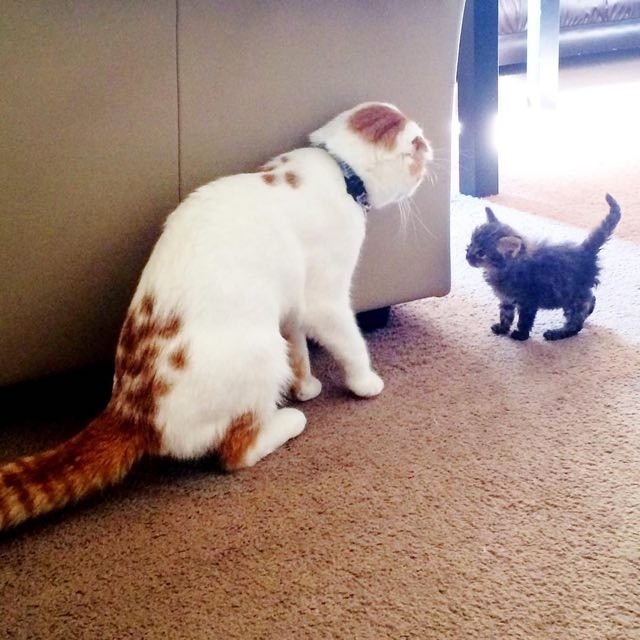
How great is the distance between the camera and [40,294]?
1.31 metres

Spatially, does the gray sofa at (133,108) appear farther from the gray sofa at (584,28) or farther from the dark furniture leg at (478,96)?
the gray sofa at (584,28)

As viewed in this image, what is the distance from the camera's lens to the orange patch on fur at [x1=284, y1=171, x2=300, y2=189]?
1.32m

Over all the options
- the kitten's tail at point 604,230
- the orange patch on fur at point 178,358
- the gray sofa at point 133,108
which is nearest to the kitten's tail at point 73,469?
the orange patch on fur at point 178,358

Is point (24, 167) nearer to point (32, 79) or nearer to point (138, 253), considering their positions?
point (32, 79)

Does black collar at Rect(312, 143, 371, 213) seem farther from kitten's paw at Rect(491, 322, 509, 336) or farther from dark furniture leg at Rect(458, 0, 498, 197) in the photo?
dark furniture leg at Rect(458, 0, 498, 197)

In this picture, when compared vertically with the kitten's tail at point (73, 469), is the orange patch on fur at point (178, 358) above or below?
above

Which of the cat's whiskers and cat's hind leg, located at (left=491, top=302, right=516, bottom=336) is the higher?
the cat's whiskers

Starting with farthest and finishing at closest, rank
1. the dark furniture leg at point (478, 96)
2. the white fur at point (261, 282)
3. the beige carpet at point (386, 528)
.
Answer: the dark furniture leg at point (478, 96)
the white fur at point (261, 282)
the beige carpet at point (386, 528)

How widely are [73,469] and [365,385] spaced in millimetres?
585

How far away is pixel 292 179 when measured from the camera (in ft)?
4.36

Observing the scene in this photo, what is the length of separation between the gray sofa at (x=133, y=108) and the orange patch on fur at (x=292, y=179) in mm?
93

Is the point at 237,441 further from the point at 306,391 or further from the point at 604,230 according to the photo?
the point at 604,230

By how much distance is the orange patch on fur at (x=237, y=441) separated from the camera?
4.02 ft

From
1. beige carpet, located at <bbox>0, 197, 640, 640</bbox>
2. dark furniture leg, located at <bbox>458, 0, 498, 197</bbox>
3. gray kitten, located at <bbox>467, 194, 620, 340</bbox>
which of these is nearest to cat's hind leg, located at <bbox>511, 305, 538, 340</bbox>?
gray kitten, located at <bbox>467, 194, 620, 340</bbox>
